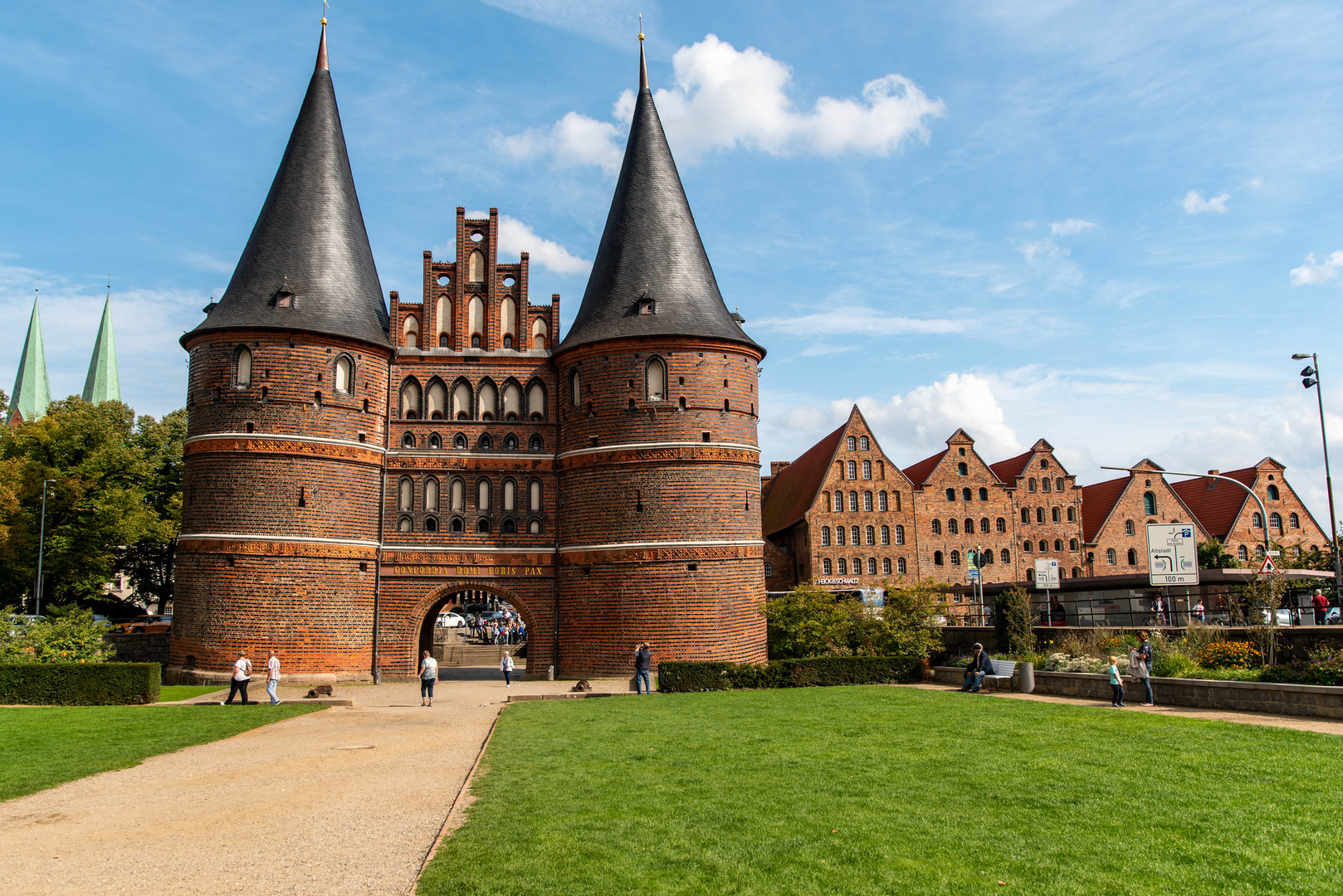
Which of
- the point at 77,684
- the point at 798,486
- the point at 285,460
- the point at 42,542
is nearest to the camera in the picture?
the point at 77,684

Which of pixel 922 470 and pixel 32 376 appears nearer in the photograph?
pixel 922 470

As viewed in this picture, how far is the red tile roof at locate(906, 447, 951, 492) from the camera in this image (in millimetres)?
56906

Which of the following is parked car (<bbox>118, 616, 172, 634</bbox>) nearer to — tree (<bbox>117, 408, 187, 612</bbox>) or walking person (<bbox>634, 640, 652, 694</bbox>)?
tree (<bbox>117, 408, 187, 612</bbox>)

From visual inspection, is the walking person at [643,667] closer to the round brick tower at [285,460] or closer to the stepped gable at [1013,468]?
the round brick tower at [285,460]

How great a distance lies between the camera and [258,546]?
91.6 feet

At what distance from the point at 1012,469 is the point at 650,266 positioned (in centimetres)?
3777

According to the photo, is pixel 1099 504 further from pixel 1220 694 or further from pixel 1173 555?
pixel 1220 694

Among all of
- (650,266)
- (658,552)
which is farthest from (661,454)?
(650,266)

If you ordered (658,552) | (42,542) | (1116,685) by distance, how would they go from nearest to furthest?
1. (1116,685)
2. (658,552)
3. (42,542)

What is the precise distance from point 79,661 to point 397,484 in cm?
993

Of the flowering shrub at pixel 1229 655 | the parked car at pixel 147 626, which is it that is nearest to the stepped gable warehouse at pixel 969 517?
the flowering shrub at pixel 1229 655

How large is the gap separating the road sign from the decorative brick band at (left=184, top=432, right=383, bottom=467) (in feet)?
74.4

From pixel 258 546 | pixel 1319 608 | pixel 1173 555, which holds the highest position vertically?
pixel 258 546

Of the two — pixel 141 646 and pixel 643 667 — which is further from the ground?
pixel 141 646
